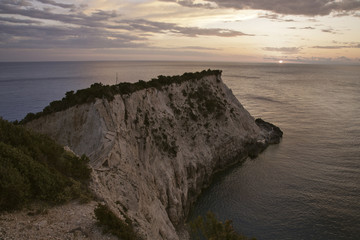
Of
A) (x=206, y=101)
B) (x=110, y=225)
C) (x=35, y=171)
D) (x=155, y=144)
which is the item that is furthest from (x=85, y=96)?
(x=206, y=101)

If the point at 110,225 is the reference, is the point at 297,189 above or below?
below

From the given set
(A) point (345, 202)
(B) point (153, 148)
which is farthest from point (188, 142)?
(A) point (345, 202)

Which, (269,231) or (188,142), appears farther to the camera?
(188,142)

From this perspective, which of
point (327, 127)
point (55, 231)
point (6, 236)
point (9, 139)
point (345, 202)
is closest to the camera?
point (6, 236)

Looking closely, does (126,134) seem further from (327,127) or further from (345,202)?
(327,127)

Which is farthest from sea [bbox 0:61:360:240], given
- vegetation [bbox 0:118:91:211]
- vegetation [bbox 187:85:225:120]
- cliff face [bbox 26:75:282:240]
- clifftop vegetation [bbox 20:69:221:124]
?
vegetation [bbox 0:118:91:211]

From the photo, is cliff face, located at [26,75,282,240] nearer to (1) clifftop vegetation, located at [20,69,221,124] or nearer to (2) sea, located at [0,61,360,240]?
(1) clifftop vegetation, located at [20,69,221,124]

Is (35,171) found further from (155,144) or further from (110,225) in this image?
(155,144)
